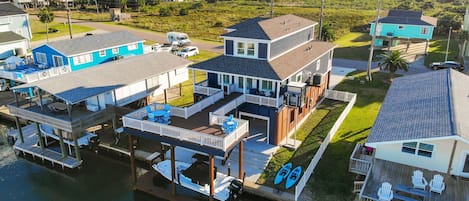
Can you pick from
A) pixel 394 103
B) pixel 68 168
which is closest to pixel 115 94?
pixel 68 168

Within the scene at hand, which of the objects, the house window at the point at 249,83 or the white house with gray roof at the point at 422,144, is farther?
the house window at the point at 249,83

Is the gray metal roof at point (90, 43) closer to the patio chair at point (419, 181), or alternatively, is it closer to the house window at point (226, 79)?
the house window at point (226, 79)

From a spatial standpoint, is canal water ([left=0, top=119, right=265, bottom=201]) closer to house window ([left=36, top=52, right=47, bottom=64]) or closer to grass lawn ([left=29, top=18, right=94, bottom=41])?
house window ([left=36, top=52, right=47, bottom=64])

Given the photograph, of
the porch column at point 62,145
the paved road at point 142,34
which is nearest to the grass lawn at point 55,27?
the paved road at point 142,34

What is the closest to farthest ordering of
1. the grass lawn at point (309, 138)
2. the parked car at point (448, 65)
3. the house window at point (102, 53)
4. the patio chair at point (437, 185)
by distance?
the patio chair at point (437, 185), the grass lawn at point (309, 138), the house window at point (102, 53), the parked car at point (448, 65)

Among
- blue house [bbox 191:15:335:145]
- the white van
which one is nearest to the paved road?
the white van

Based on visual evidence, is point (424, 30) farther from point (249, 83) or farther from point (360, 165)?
point (360, 165)

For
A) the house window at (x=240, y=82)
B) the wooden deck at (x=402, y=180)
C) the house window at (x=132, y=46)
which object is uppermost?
the house window at (x=132, y=46)
